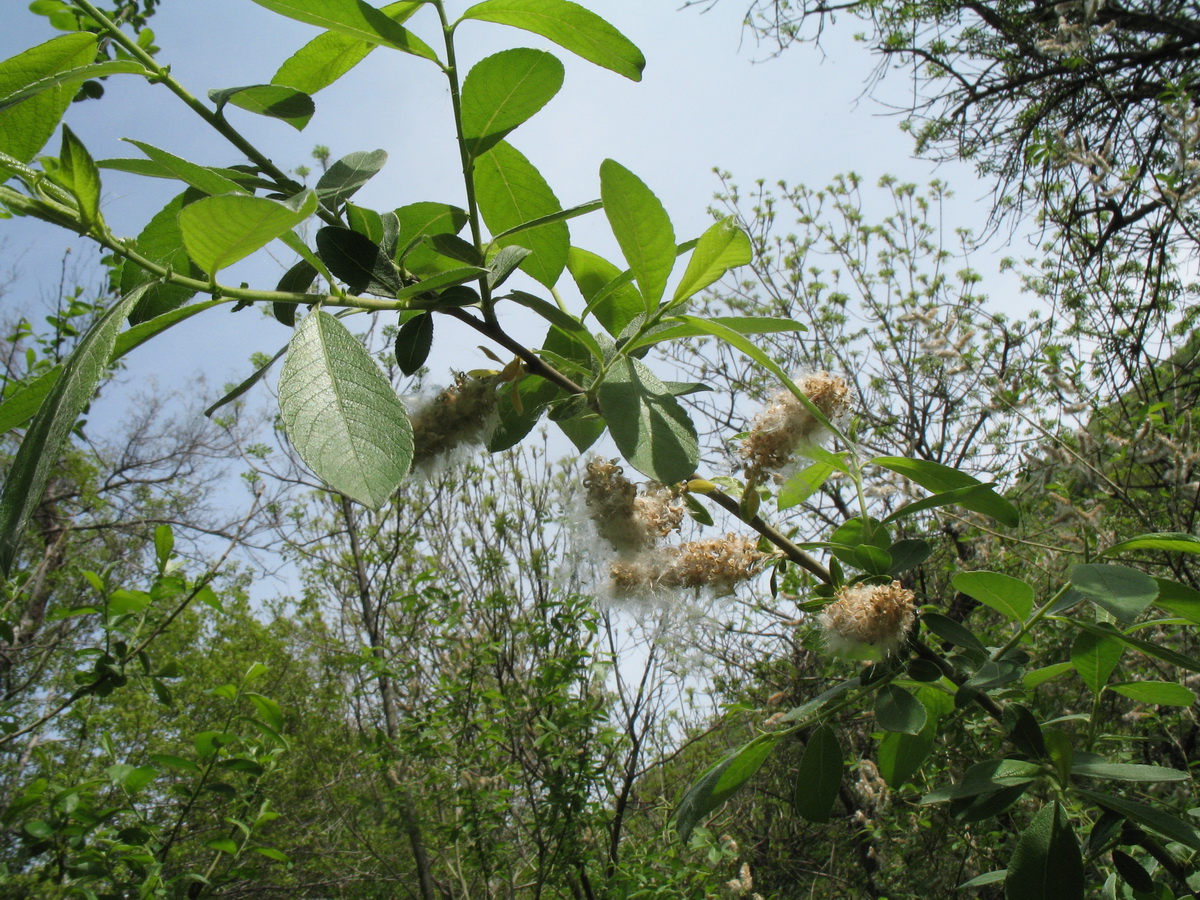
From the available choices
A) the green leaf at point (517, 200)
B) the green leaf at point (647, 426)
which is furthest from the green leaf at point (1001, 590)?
the green leaf at point (517, 200)

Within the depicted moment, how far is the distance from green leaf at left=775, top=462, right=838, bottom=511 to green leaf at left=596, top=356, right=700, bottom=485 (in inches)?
5.6

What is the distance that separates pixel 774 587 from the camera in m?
0.73

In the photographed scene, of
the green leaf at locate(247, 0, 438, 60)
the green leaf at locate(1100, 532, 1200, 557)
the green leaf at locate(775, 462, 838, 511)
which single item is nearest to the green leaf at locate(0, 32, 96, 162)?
the green leaf at locate(247, 0, 438, 60)

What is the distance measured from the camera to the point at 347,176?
56cm

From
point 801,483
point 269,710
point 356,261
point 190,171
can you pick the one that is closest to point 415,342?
point 356,261

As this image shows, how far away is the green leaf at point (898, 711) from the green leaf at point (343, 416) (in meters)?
0.43

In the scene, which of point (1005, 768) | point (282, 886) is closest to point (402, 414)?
point (1005, 768)

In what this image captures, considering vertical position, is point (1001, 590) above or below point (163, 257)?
below

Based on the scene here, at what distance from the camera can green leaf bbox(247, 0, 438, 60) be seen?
1.47ft

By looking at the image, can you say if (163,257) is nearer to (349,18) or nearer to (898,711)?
(349,18)

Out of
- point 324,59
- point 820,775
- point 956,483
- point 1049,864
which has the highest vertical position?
point 324,59

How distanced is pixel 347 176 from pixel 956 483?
1.73 feet

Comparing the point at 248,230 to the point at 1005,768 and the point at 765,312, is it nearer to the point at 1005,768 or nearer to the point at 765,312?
the point at 1005,768

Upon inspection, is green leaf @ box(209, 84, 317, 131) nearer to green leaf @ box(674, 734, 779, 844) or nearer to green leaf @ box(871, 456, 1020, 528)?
green leaf @ box(871, 456, 1020, 528)
